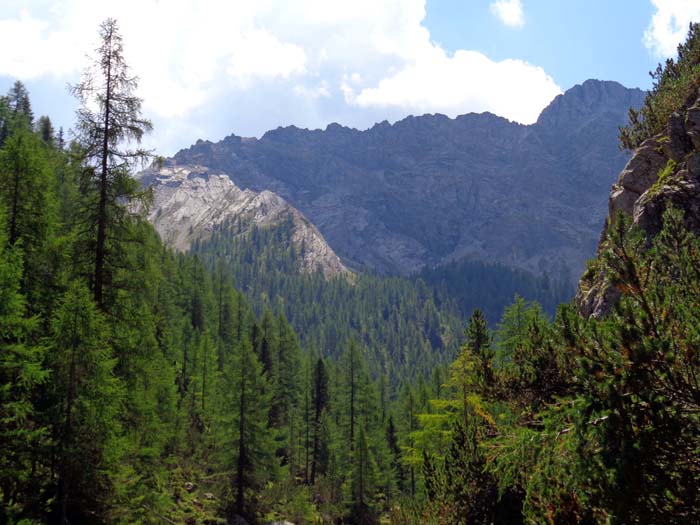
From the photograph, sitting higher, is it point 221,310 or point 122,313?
point 221,310

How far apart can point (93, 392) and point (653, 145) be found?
71.7ft

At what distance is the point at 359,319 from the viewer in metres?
198

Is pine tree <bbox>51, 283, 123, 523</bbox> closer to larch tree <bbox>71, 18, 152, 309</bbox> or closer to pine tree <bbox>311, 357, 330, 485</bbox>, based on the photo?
larch tree <bbox>71, 18, 152, 309</bbox>

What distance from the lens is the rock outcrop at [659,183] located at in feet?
51.0

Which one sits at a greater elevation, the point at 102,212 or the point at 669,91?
the point at 669,91

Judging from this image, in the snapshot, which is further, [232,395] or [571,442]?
[232,395]

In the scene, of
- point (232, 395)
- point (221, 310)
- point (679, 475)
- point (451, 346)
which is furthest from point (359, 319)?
point (679, 475)

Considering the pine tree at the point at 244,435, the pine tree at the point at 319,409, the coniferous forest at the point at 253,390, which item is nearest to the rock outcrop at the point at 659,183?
the coniferous forest at the point at 253,390

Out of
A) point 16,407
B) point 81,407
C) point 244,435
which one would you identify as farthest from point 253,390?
point 16,407

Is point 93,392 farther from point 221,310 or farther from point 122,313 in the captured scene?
point 221,310

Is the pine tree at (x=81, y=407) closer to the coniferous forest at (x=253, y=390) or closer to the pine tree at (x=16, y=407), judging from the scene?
the coniferous forest at (x=253, y=390)

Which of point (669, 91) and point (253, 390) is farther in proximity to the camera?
point (253, 390)

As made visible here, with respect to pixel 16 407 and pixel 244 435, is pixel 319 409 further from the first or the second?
pixel 16 407

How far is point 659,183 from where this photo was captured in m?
17.4
